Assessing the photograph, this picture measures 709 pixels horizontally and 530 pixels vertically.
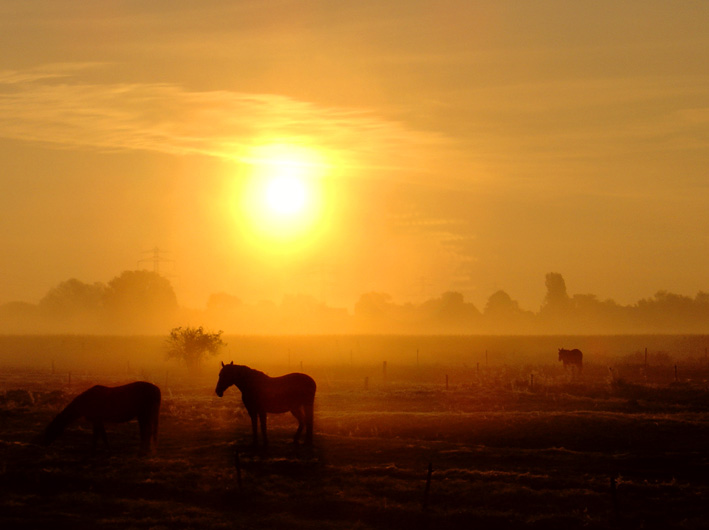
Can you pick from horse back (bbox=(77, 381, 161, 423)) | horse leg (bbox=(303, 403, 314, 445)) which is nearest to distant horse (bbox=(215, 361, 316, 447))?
horse leg (bbox=(303, 403, 314, 445))

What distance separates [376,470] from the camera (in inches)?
1179

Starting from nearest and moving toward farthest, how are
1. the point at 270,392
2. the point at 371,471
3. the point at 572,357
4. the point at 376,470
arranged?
the point at 371,471, the point at 376,470, the point at 270,392, the point at 572,357

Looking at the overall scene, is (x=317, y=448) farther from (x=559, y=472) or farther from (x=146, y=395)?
(x=559, y=472)

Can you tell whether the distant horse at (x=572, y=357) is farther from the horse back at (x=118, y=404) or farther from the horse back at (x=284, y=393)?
the horse back at (x=118, y=404)

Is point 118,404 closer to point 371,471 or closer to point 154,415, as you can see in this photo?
point 154,415

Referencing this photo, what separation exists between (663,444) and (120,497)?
2205 centimetres

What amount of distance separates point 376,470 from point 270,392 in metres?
6.42

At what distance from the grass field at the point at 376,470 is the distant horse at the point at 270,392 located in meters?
1.35

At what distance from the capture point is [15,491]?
1046 inches

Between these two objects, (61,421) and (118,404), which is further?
(61,421)

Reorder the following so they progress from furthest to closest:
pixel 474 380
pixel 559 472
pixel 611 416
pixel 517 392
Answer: pixel 474 380, pixel 517 392, pixel 611 416, pixel 559 472

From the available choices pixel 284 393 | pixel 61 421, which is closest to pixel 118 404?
pixel 61 421

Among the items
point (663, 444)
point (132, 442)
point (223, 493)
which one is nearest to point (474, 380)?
point (663, 444)

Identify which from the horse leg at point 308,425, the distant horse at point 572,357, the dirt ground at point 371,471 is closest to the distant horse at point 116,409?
the dirt ground at point 371,471
